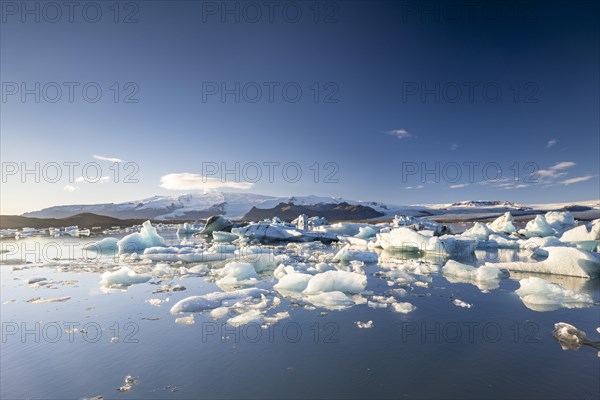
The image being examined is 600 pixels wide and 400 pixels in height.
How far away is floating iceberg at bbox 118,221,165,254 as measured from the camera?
1616 cm

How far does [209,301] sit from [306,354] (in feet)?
8.84

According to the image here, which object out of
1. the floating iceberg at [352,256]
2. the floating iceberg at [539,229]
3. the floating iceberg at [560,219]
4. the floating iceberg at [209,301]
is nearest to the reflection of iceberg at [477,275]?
the floating iceberg at [352,256]

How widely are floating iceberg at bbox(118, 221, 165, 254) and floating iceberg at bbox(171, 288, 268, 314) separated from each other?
39.4ft

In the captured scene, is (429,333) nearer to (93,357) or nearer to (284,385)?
(284,385)

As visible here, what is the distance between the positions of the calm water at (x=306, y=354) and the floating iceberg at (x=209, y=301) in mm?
331

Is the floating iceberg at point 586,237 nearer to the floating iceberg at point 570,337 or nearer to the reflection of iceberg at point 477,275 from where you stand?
the reflection of iceberg at point 477,275

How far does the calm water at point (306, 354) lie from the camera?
312cm

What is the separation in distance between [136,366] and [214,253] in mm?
10308

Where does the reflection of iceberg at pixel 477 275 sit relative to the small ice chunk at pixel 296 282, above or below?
below

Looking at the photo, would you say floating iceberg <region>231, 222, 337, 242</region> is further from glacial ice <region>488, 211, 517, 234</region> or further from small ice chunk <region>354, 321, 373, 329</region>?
small ice chunk <region>354, 321, 373, 329</region>

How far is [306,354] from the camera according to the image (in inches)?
155

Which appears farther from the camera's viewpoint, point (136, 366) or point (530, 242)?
point (530, 242)

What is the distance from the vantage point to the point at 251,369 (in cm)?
353

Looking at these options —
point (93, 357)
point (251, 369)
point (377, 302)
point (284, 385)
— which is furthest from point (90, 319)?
point (377, 302)
